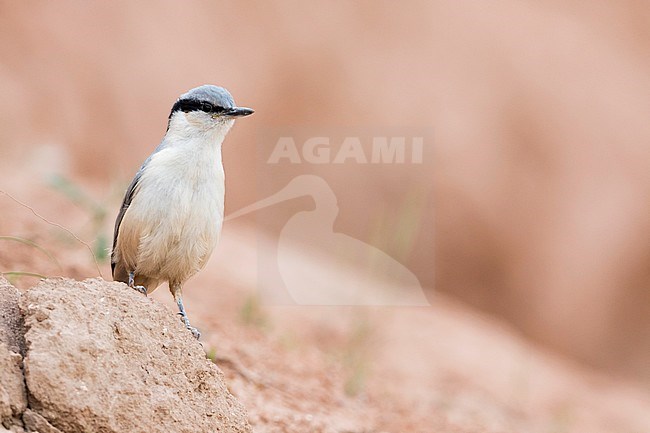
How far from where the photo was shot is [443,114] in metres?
17.1

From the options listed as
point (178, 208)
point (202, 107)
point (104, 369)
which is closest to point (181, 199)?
point (178, 208)

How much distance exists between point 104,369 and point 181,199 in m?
1.50

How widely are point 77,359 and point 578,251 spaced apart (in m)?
14.1

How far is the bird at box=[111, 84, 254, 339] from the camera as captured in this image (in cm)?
484

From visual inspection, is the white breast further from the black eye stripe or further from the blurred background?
the blurred background

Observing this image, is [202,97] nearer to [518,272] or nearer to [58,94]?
[58,94]

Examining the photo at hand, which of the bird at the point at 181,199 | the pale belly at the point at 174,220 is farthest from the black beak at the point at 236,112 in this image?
the pale belly at the point at 174,220

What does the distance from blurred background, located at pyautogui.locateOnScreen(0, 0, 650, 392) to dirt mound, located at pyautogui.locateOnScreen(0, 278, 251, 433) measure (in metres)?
11.3

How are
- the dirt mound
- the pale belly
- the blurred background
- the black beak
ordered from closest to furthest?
the dirt mound → the pale belly → the black beak → the blurred background

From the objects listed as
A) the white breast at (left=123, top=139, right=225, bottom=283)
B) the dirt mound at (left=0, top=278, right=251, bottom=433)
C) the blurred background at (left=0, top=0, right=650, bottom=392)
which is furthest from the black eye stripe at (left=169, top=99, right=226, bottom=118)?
the blurred background at (left=0, top=0, right=650, bottom=392)

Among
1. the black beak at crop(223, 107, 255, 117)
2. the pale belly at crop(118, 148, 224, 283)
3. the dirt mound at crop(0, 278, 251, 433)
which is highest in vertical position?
the black beak at crop(223, 107, 255, 117)

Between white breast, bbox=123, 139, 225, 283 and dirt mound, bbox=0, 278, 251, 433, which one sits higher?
white breast, bbox=123, 139, 225, 283

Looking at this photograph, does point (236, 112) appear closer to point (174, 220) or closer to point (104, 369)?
point (174, 220)

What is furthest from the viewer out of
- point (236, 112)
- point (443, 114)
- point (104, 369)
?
point (443, 114)
